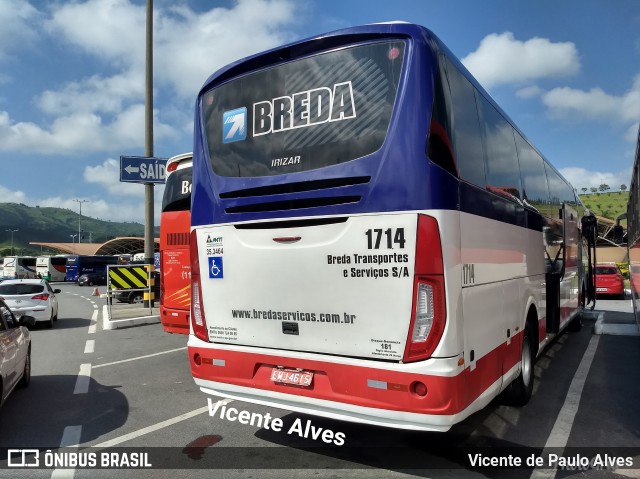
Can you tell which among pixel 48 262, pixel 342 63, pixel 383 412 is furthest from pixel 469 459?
pixel 48 262

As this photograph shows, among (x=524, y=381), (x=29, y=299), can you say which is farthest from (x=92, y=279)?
(x=524, y=381)

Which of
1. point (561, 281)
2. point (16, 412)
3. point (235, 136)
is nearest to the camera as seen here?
point (235, 136)

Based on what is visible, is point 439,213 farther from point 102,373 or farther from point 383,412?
point 102,373

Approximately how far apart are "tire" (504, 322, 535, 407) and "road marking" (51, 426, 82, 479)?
4.67 metres

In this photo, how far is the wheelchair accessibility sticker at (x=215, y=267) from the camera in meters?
4.73

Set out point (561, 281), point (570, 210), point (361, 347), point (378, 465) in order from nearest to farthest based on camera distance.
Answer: point (361, 347) < point (378, 465) < point (561, 281) < point (570, 210)

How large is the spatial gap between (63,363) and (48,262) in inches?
2017

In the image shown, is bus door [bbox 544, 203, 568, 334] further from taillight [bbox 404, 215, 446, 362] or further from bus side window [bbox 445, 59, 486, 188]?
taillight [bbox 404, 215, 446, 362]

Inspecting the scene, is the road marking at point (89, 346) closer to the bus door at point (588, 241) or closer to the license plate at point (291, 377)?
the license plate at point (291, 377)

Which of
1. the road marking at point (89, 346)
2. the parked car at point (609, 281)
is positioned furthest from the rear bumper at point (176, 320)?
the parked car at point (609, 281)

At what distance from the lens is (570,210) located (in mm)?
10508

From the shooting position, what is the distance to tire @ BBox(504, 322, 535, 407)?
229 inches

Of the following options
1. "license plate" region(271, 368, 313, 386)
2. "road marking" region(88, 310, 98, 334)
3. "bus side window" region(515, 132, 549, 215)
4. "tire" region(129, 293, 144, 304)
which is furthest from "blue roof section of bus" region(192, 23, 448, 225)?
"tire" region(129, 293, 144, 304)

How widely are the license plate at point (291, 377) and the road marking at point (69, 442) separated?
193 centimetres
